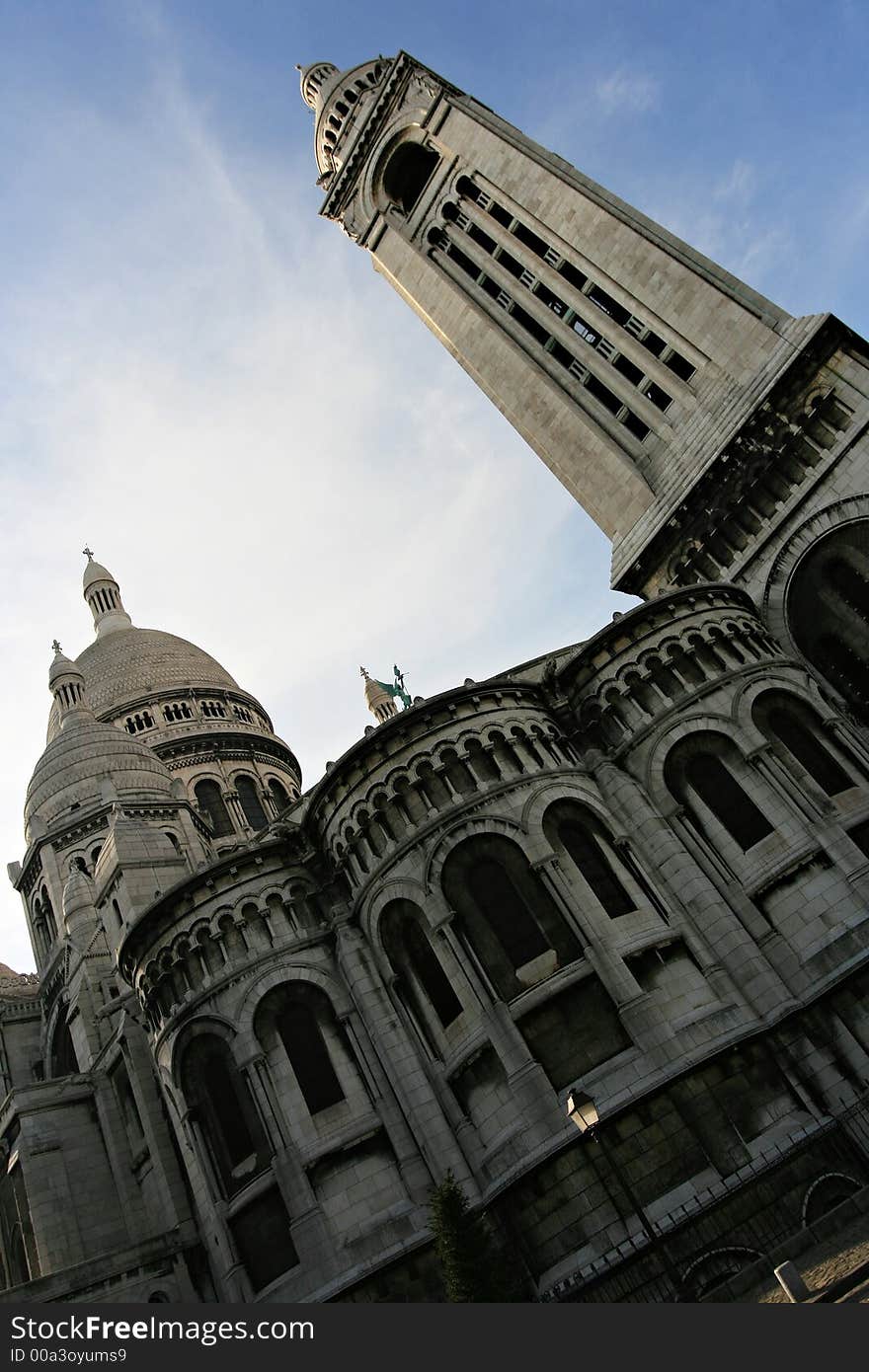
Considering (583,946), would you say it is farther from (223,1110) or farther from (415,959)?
(223,1110)

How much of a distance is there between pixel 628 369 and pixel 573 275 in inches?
192

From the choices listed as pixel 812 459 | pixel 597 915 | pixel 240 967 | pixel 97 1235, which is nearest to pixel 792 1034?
pixel 597 915

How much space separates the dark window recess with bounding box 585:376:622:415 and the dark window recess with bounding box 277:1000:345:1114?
2408 cm

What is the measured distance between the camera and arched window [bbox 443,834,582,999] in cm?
2298

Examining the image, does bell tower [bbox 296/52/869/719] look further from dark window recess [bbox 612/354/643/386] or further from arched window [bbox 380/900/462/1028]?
arched window [bbox 380/900/462/1028]

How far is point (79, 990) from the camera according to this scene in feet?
113

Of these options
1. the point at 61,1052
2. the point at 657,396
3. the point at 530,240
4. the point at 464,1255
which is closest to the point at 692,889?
the point at 464,1255

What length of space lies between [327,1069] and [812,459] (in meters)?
21.7

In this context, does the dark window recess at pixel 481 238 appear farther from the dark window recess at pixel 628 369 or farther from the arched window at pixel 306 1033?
the arched window at pixel 306 1033

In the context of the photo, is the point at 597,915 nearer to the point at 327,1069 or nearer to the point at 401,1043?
the point at 401,1043

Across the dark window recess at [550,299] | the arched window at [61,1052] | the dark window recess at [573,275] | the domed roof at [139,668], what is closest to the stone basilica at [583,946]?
the dark window recess at [573,275]

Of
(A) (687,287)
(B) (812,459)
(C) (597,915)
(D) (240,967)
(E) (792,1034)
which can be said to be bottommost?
(E) (792,1034)

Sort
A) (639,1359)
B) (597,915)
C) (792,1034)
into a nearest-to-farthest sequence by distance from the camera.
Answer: (639,1359), (792,1034), (597,915)

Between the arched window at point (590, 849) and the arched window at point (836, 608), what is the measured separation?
9.75 m
